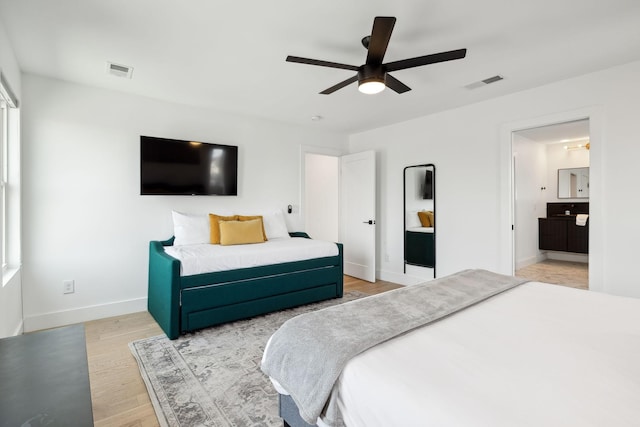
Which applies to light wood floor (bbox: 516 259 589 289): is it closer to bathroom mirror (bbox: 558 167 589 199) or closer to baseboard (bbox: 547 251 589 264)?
baseboard (bbox: 547 251 589 264)

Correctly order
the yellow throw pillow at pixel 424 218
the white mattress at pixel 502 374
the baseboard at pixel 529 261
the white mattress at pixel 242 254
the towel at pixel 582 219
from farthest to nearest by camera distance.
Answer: the baseboard at pixel 529 261 → the towel at pixel 582 219 → the yellow throw pillow at pixel 424 218 → the white mattress at pixel 242 254 → the white mattress at pixel 502 374

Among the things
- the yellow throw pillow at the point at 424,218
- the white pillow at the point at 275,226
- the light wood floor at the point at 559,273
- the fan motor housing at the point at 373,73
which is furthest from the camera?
the light wood floor at the point at 559,273

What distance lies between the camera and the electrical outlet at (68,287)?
3078mm

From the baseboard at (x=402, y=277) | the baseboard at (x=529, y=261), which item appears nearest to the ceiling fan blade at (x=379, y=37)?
the baseboard at (x=402, y=277)

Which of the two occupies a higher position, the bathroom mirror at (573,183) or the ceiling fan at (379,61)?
the ceiling fan at (379,61)

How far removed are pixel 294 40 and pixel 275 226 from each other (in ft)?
8.14

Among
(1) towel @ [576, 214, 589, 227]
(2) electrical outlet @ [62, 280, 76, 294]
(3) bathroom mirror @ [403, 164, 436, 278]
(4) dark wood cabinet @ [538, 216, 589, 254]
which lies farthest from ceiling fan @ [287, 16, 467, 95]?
(4) dark wood cabinet @ [538, 216, 589, 254]

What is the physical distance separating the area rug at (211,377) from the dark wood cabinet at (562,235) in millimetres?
5665

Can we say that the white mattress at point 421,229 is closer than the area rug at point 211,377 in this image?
No

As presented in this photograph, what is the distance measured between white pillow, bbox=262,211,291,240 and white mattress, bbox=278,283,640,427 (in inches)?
117

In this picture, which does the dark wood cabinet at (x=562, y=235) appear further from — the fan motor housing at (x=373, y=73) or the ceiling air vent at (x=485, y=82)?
the fan motor housing at (x=373, y=73)

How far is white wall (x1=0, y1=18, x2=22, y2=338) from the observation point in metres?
2.17

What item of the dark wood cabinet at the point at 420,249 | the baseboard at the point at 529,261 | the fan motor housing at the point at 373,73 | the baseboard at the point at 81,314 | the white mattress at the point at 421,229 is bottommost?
the baseboard at the point at 81,314

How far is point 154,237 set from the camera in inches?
141
